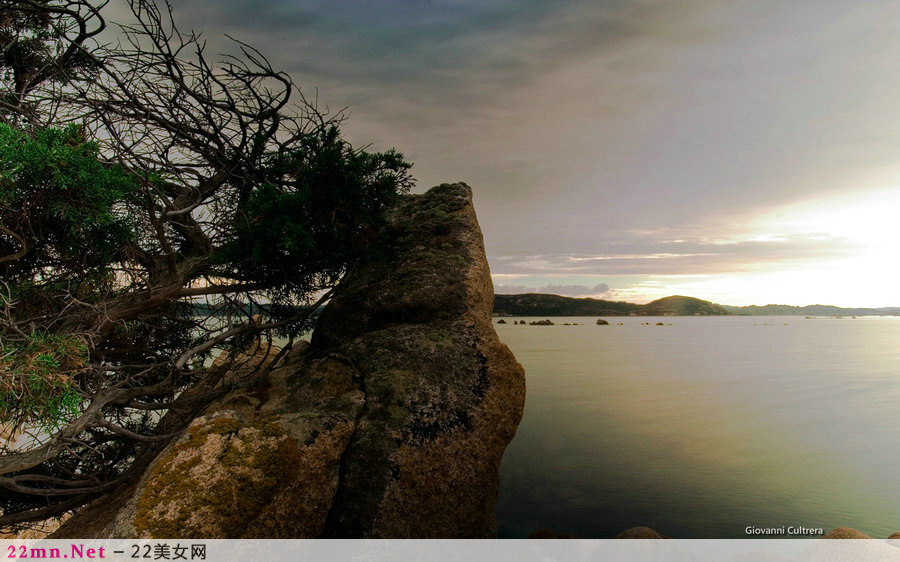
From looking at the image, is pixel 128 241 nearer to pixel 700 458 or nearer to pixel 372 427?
pixel 372 427

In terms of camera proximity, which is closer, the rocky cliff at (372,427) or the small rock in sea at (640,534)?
the rocky cliff at (372,427)

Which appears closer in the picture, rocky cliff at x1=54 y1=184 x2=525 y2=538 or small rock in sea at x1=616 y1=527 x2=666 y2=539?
rocky cliff at x1=54 y1=184 x2=525 y2=538

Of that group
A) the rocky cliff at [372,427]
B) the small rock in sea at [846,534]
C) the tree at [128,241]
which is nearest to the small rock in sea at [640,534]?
the rocky cliff at [372,427]

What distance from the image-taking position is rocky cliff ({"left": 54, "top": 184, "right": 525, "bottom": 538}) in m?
4.28

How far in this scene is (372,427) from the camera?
546 cm

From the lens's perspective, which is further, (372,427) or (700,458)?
(700,458)

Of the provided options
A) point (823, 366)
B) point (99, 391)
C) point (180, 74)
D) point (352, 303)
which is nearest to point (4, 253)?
point (99, 391)

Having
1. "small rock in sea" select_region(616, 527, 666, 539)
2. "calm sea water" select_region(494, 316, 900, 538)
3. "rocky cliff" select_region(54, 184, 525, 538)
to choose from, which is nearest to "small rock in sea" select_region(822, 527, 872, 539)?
"small rock in sea" select_region(616, 527, 666, 539)

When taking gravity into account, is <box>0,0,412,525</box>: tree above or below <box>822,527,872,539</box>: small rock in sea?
above

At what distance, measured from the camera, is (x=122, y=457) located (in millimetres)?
7629

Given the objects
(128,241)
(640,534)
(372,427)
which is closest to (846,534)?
(640,534)

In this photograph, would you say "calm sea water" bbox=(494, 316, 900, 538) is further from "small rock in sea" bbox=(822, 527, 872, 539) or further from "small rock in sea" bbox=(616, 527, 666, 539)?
"small rock in sea" bbox=(822, 527, 872, 539)

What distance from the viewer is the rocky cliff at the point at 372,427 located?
428 cm

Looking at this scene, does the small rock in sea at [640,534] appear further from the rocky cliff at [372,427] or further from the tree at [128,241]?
the tree at [128,241]
